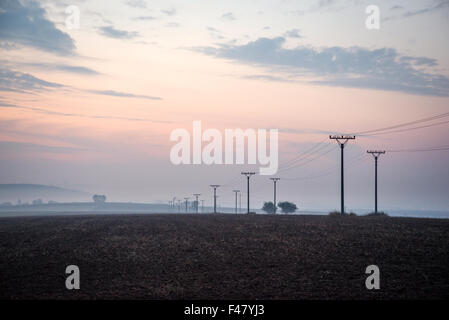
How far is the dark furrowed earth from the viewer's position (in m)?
21.3

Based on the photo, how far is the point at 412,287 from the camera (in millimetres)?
21344

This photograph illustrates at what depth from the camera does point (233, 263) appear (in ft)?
90.3

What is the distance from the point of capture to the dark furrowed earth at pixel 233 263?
21.3 metres

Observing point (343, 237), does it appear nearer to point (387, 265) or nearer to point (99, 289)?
point (387, 265)

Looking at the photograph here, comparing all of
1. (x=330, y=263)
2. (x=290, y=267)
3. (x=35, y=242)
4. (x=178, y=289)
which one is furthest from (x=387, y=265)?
(x=35, y=242)

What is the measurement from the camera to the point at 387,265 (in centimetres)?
2606

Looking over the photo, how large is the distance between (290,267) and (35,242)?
21384mm
